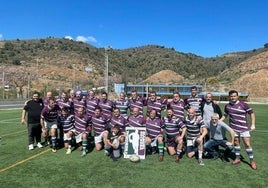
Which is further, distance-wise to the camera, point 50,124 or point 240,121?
point 50,124

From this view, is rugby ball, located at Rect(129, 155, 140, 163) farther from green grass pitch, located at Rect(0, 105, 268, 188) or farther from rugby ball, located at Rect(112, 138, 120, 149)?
rugby ball, located at Rect(112, 138, 120, 149)

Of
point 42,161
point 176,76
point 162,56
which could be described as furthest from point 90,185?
point 162,56

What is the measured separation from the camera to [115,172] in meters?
7.90

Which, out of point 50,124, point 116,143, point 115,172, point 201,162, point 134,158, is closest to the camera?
point 115,172

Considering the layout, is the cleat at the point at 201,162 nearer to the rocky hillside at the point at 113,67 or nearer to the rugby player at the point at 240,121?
the rugby player at the point at 240,121

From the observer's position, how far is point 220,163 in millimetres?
8805

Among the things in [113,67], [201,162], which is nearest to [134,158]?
[201,162]

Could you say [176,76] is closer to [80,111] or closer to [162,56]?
[162,56]

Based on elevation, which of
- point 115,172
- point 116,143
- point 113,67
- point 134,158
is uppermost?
point 113,67

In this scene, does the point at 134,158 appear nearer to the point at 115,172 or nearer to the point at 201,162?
the point at 115,172

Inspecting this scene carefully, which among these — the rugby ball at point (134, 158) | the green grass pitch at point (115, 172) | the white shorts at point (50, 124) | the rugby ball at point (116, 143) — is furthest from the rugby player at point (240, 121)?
the white shorts at point (50, 124)

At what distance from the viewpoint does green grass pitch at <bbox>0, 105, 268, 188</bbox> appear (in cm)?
709

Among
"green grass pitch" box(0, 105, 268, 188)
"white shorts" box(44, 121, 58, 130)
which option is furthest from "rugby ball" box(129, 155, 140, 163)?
"white shorts" box(44, 121, 58, 130)

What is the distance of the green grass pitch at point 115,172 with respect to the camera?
7.09 metres
